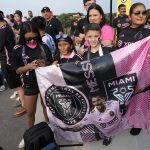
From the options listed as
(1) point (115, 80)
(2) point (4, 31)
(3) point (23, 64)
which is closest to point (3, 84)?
(2) point (4, 31)

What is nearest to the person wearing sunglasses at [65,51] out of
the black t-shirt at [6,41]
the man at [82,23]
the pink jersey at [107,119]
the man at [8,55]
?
the pink jersey at [107,119]

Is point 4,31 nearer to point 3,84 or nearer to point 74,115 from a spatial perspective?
point 74,115

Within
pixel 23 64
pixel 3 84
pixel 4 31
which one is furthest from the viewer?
pixel 3 84

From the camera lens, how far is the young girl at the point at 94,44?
4.36 m

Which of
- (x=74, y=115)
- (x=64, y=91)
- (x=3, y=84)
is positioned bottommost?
(x=3, y=84)

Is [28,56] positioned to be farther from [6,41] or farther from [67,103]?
[6,41]

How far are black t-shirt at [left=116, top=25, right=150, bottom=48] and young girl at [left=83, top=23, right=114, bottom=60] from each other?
0.86 ft

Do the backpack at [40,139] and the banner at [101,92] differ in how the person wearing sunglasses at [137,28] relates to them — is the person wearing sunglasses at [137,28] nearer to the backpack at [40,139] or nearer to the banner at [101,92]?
the banner at [101,92]

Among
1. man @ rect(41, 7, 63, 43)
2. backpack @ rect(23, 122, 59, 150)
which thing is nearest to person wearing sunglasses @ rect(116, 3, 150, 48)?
backpack @ rect(23, 122, 59, 150)

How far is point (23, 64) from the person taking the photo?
14.9 ft

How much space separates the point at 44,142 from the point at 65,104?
1.86 feet

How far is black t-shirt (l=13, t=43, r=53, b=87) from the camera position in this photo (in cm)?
449

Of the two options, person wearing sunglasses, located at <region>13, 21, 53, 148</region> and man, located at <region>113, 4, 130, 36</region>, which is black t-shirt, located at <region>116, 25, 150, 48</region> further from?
man, located at <region>113, 4, 130, 36</region>

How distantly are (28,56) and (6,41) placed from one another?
2.09 meters
